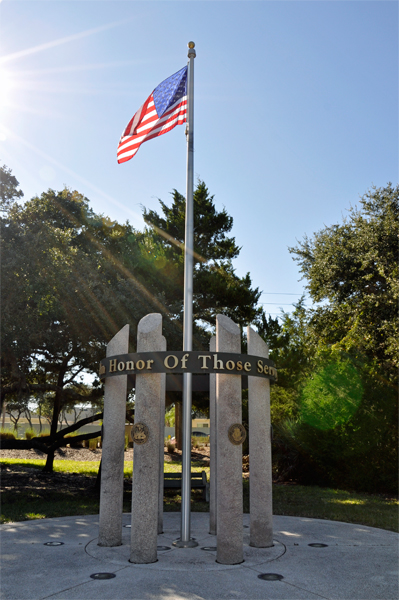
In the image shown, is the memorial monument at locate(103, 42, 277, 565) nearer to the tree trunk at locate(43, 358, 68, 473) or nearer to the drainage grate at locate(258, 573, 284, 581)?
the drainage grate at locate(258, 573, 284, 581)

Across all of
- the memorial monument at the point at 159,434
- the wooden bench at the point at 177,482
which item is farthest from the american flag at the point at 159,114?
the wooden bench at the point at 177,482

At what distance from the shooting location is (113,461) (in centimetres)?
755

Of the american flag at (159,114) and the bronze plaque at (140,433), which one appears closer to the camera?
the bronze plaque at (140,433)

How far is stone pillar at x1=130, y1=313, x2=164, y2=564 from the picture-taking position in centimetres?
646

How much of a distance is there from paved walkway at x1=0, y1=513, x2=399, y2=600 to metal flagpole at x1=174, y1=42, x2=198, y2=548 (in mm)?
499

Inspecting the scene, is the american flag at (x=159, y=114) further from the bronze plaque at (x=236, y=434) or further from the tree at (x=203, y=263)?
the tree at (x=203, y=263)

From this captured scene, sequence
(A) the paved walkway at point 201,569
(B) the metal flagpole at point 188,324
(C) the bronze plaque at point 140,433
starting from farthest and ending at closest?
(B) the metal flagpole at point 188,324 < (C) the bronze plaque at point 140,433 < (A) the paved walkway at point 201,569

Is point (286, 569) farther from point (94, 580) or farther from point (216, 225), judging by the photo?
point (216, 225)

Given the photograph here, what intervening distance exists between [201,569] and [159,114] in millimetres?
7961

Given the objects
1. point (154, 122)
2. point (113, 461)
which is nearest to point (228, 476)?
point (113, 461)

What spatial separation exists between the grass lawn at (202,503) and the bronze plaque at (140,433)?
209 inches

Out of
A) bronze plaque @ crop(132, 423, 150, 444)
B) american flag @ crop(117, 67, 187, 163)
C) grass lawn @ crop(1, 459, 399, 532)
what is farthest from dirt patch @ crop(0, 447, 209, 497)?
american flag @ crop(117, 67, 187, 163)

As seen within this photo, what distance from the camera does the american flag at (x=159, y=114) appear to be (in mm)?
9125

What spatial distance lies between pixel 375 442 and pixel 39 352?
12.7 metres
